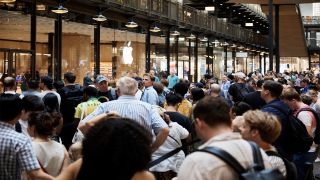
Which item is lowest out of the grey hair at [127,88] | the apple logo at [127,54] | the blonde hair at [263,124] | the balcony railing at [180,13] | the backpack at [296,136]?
the backpack at [296,136]

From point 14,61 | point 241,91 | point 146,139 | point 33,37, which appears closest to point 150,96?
point 241,91

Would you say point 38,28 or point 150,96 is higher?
point 38,28

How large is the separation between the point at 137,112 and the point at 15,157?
1917mm

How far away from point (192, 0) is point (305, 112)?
3611 centimetres

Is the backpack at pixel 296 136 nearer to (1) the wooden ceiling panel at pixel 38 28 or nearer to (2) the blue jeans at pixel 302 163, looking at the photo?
(2) the blue jeans at pixel 302 163

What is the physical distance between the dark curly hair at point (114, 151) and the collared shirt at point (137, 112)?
3477mm

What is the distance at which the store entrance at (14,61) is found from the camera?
1711cm

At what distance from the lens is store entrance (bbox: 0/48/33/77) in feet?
56.1

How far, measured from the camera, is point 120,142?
8.70ft

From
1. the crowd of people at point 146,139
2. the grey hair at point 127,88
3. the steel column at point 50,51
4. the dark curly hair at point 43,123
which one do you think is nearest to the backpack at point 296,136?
the crowd of people at point 146,139

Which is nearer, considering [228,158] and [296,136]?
[228,158]

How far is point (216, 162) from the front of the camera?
324cm

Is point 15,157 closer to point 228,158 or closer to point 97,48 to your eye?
point 228,158

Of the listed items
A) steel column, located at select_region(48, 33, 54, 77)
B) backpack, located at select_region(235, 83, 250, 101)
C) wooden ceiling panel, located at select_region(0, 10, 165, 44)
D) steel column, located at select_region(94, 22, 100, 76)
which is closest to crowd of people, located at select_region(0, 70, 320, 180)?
backpack, located at select_region(235, 83, 250, 101)
